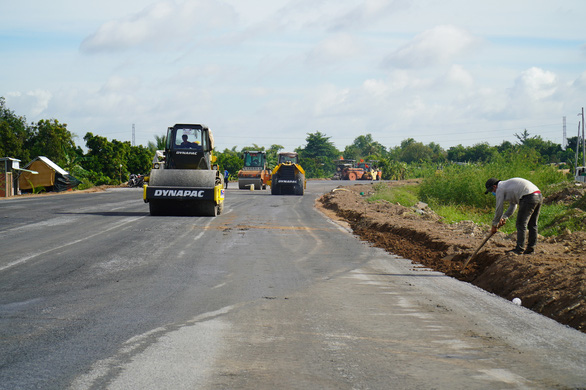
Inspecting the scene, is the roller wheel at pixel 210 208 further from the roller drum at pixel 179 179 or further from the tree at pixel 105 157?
the tree at pixel 105 157

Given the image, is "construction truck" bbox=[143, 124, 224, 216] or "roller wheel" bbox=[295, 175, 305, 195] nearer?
"construction truck" bbox=[143, 124, 224, 216]

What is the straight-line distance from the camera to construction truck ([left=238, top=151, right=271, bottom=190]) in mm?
49625

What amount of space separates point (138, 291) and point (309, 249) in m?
6.10

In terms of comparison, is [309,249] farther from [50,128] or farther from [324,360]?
[50,128]

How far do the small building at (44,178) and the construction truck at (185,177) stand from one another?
28889mm

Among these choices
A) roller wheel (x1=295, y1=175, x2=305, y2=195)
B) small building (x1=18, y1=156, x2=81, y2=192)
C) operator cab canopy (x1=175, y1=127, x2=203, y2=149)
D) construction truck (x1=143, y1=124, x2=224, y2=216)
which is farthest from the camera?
small building (x1=18, y1=156, x2=81, y2=192)

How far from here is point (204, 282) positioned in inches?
401

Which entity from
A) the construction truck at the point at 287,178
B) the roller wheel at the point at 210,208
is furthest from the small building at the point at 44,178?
the roller wheel at the point at 210,208

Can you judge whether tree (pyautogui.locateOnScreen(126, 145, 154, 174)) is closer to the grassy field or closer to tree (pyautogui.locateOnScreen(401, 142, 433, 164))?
the grassy field

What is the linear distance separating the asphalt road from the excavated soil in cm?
44

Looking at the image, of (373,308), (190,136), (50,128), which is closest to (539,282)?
(373,308)

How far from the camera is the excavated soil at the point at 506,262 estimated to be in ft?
27.9

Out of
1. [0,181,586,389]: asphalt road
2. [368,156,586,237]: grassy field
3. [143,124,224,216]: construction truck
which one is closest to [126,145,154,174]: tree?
[368,156,586,237]: grassy field

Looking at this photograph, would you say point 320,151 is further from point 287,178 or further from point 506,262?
point 506,262
